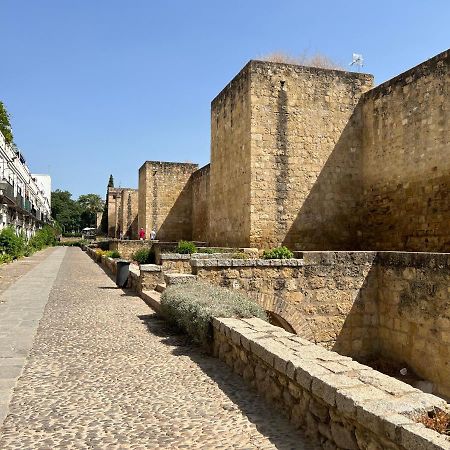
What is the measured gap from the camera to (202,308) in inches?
229

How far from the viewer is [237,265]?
355 inches

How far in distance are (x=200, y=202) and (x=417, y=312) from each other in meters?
18.2

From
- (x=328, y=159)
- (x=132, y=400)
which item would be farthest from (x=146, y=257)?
(x=132, y=400)

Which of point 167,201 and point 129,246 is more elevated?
point 167,201

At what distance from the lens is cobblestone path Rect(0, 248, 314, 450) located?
3.14 meters

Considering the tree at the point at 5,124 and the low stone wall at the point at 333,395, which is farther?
the tree at the point at 5,124

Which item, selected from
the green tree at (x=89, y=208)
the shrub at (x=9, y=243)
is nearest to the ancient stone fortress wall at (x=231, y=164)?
the shrub at (x=9, y=243)

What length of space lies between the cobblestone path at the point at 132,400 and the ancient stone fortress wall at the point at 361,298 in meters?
3.10

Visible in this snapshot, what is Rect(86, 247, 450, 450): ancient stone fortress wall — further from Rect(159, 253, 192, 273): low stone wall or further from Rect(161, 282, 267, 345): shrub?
Rect(159, 253, 192, 273): low stone wall

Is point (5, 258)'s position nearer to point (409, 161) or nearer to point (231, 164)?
point (231, 164)

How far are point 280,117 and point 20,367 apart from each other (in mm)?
9941

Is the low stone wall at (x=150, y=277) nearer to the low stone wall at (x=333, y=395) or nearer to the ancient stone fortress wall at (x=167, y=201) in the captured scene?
the low stone wall at (x=333, y=395)

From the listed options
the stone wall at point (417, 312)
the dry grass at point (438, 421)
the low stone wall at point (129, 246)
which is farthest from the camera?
the low stone wall at point (129, 246)

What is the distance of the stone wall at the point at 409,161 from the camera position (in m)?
10.7
